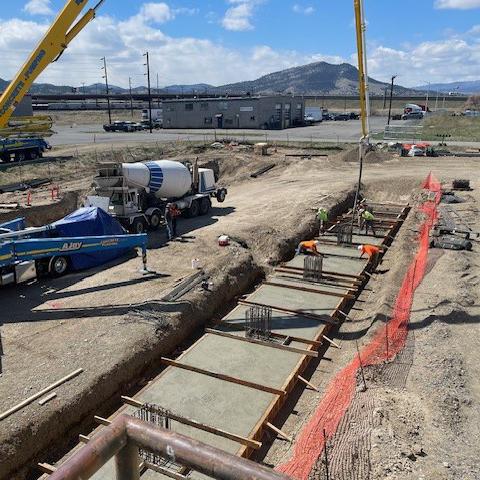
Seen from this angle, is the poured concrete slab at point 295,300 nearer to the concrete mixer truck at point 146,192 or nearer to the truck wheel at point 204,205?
the concrete mixer truck at point 146,192

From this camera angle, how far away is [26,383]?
33.3 ft

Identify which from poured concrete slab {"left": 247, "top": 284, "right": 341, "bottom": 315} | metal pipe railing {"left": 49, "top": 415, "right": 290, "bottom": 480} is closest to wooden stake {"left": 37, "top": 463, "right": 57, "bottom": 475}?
metal pipe railing {"left": 49, "top": 415, "right": 290, "bottom": 480}

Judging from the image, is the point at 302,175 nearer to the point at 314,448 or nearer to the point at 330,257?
the point at 330,257

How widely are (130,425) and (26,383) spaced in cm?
900

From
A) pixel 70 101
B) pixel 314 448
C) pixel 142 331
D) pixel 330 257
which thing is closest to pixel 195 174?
pixel 330 257

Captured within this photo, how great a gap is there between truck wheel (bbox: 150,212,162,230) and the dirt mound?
22085 millimetres

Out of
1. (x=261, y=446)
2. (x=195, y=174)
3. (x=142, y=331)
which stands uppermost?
(x=195, y=174)

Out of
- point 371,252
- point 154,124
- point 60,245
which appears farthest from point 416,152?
point 154,124

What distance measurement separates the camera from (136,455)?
92.8 inches

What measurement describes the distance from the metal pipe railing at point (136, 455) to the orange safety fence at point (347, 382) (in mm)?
6288

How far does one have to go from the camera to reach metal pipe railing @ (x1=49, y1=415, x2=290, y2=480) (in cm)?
207

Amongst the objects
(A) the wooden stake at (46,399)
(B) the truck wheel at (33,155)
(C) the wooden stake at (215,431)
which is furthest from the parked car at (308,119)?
(A) the wooden stake at (46,399)

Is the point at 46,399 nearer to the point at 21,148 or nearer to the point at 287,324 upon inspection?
the point at 287,324

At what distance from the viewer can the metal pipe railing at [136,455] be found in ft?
6.79
